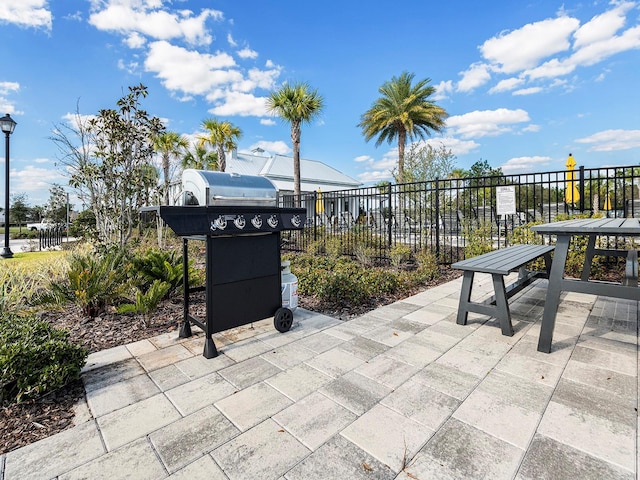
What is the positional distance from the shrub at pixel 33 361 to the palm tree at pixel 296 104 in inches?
487

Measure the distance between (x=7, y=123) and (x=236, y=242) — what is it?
10973 mm

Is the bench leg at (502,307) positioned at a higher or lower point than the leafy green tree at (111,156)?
lower

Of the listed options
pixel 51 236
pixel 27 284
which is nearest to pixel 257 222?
pixel 27 284

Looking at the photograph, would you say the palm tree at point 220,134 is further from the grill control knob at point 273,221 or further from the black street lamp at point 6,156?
the grill control knob at point 273,221

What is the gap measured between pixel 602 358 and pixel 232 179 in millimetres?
3194

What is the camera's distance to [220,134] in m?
15.5

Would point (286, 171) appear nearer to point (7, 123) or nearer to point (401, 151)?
point (401, 151)

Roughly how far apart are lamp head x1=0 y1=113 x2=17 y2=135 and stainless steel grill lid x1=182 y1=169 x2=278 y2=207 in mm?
10282

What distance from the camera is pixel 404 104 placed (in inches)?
648

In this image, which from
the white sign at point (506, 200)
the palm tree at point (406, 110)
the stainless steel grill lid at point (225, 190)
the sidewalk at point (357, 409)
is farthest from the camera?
the palm tree at point (406, 110)

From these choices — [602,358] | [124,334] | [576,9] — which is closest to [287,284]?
[124,334]

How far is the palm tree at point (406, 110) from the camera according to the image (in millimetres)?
16469

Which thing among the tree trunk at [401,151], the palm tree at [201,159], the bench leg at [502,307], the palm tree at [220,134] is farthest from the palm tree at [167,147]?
the tree trunk at [401,151]

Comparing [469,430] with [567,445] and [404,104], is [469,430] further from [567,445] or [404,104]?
[404,104]
